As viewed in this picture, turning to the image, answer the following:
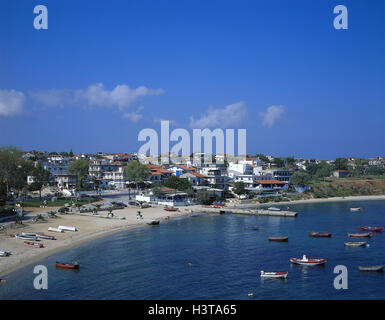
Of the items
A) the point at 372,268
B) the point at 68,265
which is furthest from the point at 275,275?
the point at 68,265

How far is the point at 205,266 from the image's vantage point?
33094mm

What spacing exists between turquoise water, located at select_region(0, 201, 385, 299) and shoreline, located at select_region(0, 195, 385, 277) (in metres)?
1.60

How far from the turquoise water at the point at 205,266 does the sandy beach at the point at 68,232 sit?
1676 mm

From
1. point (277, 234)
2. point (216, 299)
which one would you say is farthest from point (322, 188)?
point (216, 299)

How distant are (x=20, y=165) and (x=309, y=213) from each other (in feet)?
165

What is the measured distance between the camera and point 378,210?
7262 centimetres

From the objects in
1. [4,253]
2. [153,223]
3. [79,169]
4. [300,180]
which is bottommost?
[153,223]

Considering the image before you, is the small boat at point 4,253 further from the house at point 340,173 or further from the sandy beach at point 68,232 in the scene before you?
the house at point 340,173

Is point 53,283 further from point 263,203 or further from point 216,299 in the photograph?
point 263,203

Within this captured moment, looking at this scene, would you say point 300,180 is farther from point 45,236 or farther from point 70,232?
point 45,236

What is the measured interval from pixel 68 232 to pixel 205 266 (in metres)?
20.7

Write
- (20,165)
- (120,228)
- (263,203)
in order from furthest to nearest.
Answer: (263,203) < (20,165) < (120,228)

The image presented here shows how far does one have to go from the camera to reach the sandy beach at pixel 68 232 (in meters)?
34.7

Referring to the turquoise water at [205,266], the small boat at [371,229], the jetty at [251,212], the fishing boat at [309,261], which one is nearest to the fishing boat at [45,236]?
the turquoise water at [205,266]
